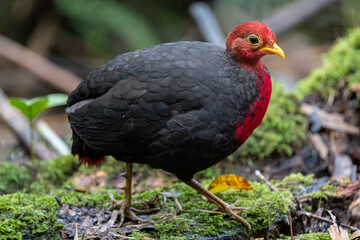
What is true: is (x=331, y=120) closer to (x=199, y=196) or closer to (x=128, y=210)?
(x=199, y=196)

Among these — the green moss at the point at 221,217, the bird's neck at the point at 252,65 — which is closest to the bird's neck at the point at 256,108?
the bird's neck at the point at 252,65

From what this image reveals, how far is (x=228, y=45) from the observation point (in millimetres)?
3309

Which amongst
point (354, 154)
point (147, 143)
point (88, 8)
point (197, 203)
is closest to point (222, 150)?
point (147, 143)

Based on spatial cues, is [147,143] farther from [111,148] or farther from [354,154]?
[354,154]

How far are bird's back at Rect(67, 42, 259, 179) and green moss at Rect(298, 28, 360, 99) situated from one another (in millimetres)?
2531

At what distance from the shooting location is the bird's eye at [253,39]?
3.18 m

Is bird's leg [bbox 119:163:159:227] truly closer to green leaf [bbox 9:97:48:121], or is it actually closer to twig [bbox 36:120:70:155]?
green leaf [bbox 9:97:48:121]

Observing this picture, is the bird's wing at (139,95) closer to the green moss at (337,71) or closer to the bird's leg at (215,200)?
the bird's leg at (215,200)

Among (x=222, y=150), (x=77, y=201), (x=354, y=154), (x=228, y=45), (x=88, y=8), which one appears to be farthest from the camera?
(x=88, y=8)

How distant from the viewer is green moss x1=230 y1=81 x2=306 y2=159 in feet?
15.4

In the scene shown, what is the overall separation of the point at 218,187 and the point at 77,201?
115 cm

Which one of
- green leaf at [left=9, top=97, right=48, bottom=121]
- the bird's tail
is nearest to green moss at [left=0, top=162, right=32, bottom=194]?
green leaf at [left=9, top=97, right=48, bottom=121]

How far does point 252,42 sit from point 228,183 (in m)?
1.17

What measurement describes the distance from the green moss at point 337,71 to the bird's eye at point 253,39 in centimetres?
246
